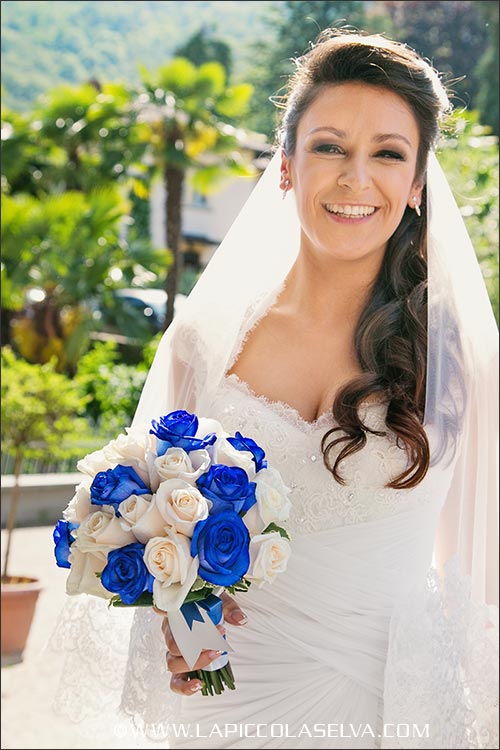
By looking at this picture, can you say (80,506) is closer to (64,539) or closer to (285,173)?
(64,539)

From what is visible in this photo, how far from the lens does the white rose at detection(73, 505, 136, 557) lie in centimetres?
167

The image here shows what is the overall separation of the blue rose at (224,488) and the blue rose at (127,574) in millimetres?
153

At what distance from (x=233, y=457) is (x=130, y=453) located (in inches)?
7.5

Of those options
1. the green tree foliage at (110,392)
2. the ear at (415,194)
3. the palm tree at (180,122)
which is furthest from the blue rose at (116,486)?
the palm tree at (180,122)

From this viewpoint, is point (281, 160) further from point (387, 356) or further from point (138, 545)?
point (138, 545)

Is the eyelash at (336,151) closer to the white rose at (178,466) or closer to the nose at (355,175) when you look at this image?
the nose at (355,175)

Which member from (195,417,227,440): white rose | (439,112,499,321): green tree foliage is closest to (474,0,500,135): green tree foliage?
(439,112,499,321): green tree foliage

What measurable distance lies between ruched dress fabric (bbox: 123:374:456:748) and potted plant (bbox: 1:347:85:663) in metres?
3.22

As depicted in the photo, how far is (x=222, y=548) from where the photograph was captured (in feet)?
5.32

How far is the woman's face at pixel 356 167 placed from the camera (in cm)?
214

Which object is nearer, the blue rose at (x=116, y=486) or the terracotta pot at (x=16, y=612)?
the blue rose at (x=116, y=486)

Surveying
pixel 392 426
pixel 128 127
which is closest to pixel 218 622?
pixel 392 426

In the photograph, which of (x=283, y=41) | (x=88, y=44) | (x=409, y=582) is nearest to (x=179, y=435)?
(x=409, y=582)

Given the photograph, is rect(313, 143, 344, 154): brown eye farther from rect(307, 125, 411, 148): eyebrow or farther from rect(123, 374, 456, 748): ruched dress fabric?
rect(123, 374, 456, 748): ruched dress fabric
